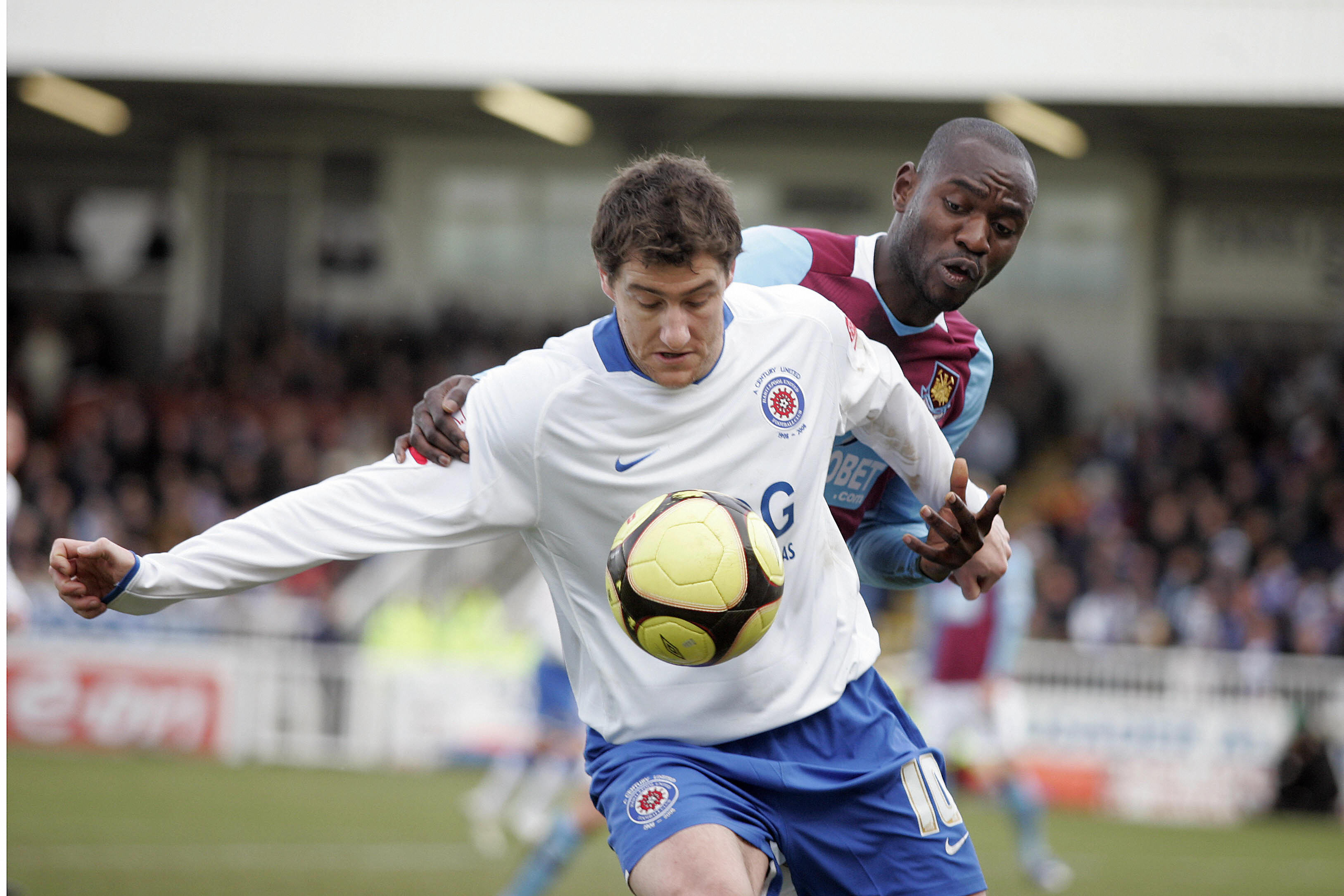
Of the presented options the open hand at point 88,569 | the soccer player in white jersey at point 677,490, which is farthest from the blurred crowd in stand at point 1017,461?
the open hand at point 88,569

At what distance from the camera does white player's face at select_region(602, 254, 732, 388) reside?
322cm

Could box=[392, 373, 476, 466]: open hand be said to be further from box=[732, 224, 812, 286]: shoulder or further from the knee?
the knee

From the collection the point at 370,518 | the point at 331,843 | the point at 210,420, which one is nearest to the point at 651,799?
the point at 370,518

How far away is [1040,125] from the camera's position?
19.7m

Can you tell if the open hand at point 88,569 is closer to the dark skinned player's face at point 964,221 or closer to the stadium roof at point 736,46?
the dark skinned player's face at point 964,221

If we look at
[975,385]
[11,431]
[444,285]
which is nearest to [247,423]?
[444,285]

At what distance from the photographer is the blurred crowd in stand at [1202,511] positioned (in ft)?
48.8

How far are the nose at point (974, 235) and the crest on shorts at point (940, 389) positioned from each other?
1.38ft

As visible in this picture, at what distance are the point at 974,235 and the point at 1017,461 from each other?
1663 cm

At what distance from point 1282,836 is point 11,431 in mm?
9919

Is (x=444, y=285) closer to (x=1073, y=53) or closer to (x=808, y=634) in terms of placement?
(x=1073, y=53)

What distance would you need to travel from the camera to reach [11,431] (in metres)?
7.33

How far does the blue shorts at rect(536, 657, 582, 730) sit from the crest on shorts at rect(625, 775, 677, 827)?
6736 millimetres

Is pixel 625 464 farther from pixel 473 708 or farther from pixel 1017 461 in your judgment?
pixel 1017 461
